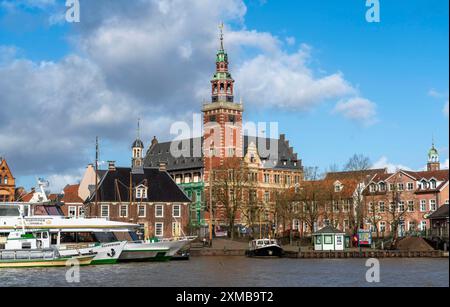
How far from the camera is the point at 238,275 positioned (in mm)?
54625

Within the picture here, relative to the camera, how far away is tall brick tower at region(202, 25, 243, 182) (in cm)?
13875

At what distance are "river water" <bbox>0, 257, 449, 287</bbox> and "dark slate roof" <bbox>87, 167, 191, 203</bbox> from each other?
134 ft

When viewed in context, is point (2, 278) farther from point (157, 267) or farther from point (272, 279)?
point (272, 279)

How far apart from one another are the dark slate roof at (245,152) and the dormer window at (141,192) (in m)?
31.8

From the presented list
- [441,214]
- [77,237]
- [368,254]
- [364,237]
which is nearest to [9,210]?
[77,237]

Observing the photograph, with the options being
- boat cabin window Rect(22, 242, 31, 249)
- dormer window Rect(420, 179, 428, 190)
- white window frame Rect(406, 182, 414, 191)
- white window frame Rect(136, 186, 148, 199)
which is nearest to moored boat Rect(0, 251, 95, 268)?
boat cabin window Rect(22, 242, 31, 249)

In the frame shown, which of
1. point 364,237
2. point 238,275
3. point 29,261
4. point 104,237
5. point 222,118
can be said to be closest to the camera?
point 238,275

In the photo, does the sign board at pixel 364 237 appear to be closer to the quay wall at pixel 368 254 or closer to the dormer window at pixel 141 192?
the quay wall at pixel 368 254

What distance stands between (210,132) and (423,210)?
155ft

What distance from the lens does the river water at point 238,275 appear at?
47750 millimetres

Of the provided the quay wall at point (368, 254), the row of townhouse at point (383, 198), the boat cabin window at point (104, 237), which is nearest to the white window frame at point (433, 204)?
the row of townhouse at point (383, 198)

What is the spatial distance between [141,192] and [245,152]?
37296 mm

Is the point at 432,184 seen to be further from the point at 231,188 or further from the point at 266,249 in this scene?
the point at 266,249
